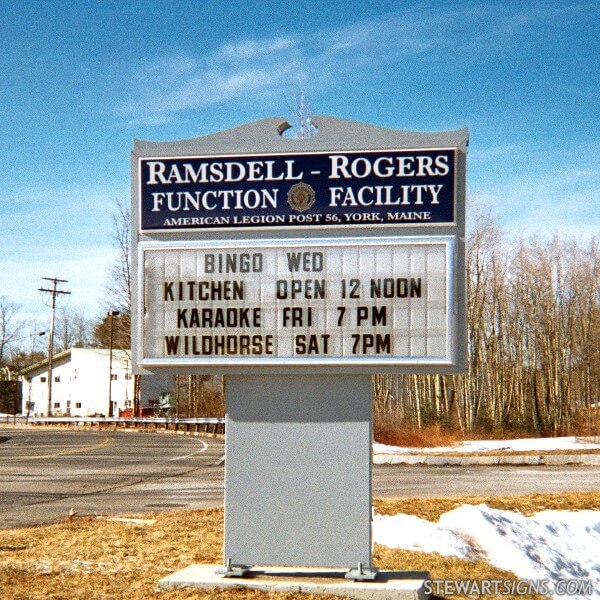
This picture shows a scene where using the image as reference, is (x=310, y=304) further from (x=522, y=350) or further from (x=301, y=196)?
(x=522, y=350)

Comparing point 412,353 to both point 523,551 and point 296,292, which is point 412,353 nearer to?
point 296,292

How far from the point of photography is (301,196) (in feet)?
25.4

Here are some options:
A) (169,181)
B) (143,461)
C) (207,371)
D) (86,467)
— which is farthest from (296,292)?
(143,461)

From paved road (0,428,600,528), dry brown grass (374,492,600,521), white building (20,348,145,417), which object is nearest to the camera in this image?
dry brown grass (374,492,600,521)

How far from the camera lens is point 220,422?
43.6m

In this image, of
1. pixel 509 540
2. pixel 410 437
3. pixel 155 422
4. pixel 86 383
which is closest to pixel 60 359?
pixel 86 383

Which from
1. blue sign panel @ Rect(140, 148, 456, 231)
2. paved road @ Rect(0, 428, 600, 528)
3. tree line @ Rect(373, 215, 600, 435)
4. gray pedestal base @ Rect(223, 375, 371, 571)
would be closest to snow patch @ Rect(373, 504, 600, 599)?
gray pedestal base @ Rect(223, 375, 371, 571)

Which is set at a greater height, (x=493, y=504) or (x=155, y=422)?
(x=493, y=504)

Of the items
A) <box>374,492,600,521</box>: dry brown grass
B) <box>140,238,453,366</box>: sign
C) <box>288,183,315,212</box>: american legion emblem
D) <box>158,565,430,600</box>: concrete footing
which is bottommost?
<box>374,492,600,521</box>: dry brown grass

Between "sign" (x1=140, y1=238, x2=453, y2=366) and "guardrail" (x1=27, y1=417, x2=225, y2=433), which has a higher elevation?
"sign" (x1=140, y1=238, x2=453, y2=366)

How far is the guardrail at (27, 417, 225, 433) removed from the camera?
44562 millimetres

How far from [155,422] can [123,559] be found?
139 feet

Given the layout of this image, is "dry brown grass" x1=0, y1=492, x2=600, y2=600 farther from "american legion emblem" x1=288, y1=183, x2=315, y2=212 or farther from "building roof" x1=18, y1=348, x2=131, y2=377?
"building roof" x1=18, y1=348, x2=131, y2=377

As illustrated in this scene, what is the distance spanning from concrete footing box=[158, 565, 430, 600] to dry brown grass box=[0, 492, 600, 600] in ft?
0.32
